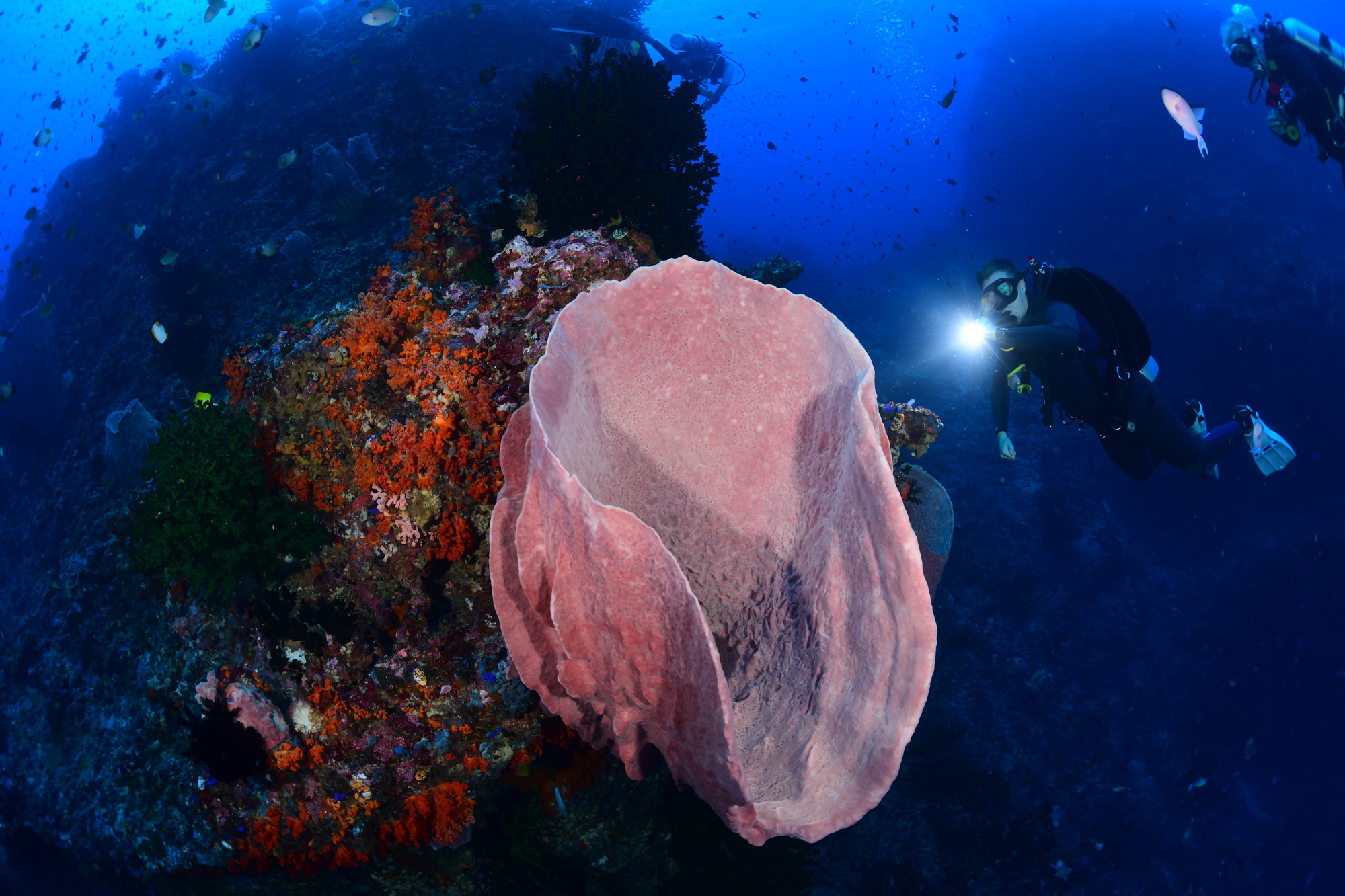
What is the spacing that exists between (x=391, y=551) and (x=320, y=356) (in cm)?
146

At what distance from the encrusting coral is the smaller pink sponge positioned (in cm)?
2

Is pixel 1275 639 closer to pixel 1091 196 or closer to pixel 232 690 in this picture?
pixel 232 690

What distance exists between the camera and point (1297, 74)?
724 cm

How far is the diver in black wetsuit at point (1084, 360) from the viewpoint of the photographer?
5906 mm

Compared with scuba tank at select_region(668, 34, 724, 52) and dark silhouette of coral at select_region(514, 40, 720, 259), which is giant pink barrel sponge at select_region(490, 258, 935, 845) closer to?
dark silhouette of coral at select_region(514, 40, 720, 259)

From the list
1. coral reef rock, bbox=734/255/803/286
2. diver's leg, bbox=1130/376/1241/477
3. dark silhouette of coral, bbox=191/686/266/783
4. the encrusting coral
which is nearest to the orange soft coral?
the encrusting coral

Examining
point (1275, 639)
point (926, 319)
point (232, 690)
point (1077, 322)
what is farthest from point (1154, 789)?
point (926, 319)

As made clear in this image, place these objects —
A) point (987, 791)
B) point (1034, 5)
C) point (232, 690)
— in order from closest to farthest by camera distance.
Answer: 1. point (232, 690)
2. point (987, 791)
3. point (1034, 5)

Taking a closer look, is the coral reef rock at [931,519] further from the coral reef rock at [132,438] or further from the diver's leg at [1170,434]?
the coral reef rock at [132,438]

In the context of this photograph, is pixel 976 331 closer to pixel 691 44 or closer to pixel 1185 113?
pixel 1185 113

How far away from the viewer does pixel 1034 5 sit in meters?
30.5

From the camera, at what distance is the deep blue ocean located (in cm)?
576

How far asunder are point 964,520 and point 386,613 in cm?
1080

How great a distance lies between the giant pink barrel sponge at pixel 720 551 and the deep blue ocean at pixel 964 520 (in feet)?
7.88
